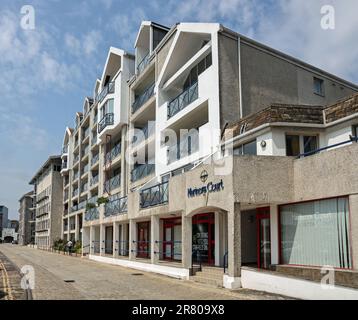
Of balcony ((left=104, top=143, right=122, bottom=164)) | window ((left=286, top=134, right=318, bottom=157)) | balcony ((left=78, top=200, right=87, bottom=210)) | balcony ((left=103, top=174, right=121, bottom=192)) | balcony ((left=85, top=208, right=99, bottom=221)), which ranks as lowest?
balcony ((left=85, top=208, right=99, bottom=221))

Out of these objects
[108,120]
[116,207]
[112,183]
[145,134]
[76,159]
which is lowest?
[116,207]

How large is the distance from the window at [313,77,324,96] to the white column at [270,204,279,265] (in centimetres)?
1107

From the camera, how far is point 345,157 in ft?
42.7

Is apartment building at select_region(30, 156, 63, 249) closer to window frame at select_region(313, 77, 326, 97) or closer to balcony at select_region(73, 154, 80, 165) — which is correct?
balcony at select_region(73, 154, 80, 165)

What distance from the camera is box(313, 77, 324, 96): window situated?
24891 millimetres

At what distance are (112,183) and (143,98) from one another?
9929 mm

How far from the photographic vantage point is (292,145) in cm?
1725

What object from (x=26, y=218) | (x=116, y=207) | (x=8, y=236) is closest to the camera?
(x=116, y=207)

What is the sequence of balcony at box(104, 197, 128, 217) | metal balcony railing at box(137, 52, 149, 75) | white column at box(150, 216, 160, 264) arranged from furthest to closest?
metal balcony railing at box(137, 52, 149, 75)
balcony at box(104, 197, 128, 217)
white column at box(150, 216, 160, 264)

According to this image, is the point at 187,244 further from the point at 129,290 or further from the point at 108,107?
the point at 108,107

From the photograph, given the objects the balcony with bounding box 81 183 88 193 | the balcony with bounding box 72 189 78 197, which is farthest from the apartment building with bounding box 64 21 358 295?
the balcony with bounding box 72 189 78 197

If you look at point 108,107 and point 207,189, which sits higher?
point 108,107

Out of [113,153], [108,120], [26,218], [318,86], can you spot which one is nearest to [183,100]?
[318,86]
